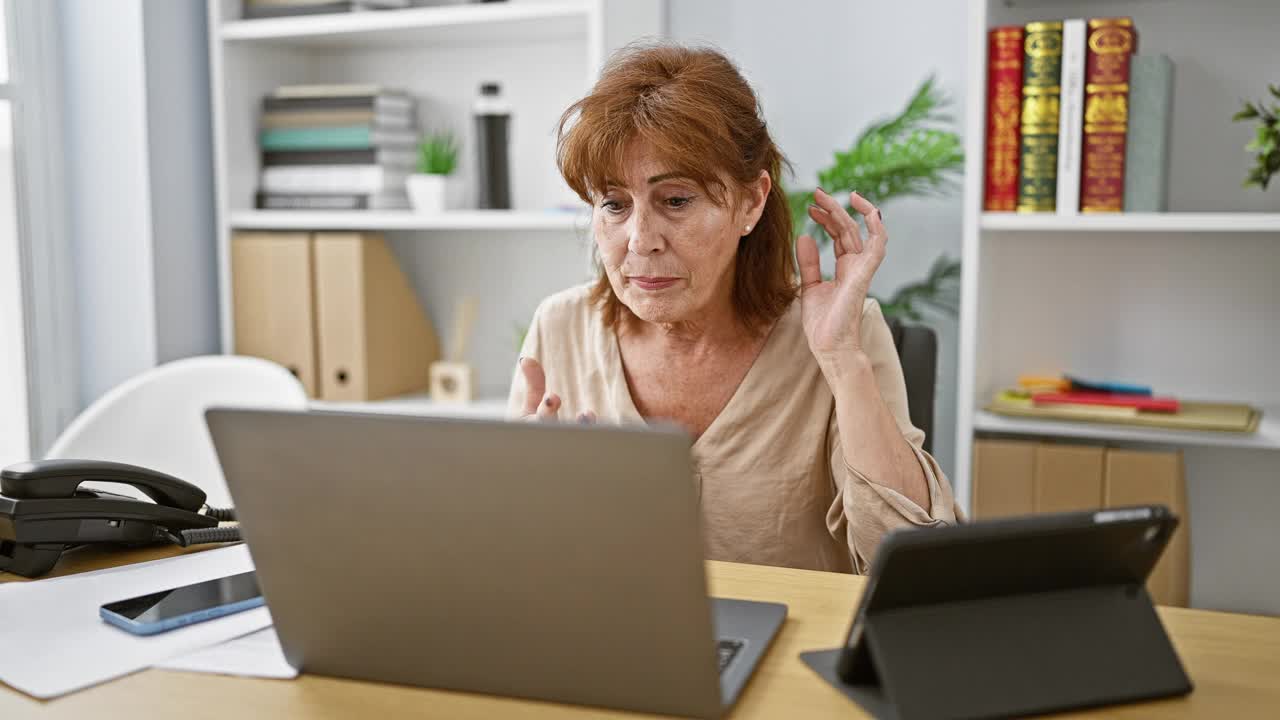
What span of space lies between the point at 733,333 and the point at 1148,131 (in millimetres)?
934

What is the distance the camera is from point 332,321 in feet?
8.45

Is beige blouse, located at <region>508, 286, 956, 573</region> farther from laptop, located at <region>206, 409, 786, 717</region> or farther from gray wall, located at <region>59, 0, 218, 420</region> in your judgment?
gray wall, located at <region>59, 0, 218, 420</region>

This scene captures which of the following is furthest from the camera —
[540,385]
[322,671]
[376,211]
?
[376,211]

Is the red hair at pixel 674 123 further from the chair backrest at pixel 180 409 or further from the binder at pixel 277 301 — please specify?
the binder at pixel 277 301

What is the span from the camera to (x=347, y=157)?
258 cm

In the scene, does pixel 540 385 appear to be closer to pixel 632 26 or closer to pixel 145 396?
pixel 145 396

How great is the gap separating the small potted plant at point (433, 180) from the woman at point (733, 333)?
98 cm

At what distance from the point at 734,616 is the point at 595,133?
669mm

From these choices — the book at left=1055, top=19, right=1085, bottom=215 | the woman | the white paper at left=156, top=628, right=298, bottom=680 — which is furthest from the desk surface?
the book at left=1055, top=19, right=1085, bottom=215

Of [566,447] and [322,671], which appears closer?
[566,447]

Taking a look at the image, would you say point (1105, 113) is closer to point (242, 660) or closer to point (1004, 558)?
point (1004, 558)

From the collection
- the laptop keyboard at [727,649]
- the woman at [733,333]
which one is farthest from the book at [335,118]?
the laptop keyboard at [727,649]

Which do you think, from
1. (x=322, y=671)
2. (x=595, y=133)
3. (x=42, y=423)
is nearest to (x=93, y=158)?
(x=42, y=423)

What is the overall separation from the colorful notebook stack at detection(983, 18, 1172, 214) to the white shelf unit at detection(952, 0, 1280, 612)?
44 millimetres
